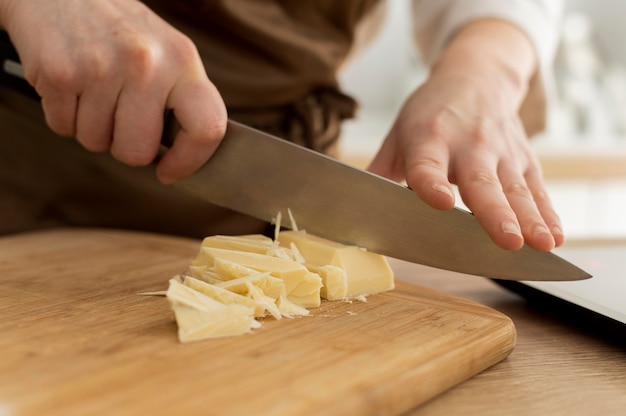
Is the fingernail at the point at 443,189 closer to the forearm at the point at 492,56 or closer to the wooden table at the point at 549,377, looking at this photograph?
the wooden table at the point at 549,377

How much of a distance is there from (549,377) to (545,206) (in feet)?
0.98

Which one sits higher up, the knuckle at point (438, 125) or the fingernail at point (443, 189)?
the knuckle at point (438, 125)

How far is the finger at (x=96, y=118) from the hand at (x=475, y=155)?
15.7 inches

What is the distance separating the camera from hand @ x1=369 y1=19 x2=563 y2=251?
852 millimetres

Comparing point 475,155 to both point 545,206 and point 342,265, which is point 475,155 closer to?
point 545,206

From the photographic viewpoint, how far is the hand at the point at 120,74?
2.97 feet

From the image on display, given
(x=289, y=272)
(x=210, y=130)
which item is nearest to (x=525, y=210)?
(x=289, y=272)

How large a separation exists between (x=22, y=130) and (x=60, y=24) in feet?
1.80

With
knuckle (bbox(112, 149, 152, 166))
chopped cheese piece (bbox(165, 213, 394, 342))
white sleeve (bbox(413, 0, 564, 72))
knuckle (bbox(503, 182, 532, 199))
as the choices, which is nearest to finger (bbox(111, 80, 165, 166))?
knuckle (bbox(112, 149, 152, 166))

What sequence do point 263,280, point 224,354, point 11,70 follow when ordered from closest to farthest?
point 224,354
point 263,280
point 11,70

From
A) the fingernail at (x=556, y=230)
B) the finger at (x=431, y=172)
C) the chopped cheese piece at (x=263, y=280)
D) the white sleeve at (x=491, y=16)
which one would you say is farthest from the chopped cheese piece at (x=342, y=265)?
the white sleeve at (x=491, y=16)

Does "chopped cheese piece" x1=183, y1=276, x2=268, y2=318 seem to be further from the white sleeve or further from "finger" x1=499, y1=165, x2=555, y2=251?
the white sleeve

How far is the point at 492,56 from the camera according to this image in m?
1.21

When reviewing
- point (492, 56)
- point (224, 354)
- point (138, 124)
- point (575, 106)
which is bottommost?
point (224, 354)
